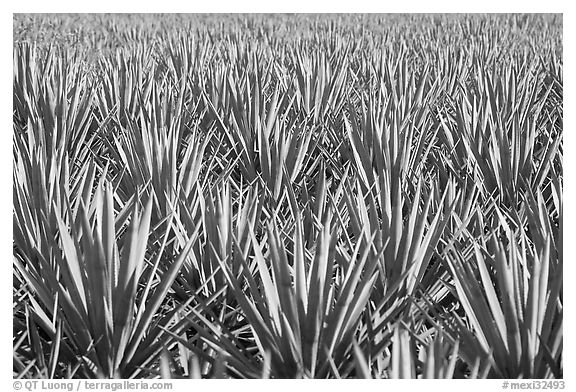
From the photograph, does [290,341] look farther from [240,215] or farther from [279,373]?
[240,215]

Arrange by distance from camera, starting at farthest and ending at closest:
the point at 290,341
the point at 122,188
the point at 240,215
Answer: the point at 122,188 < the point at 240,215 < the point at 290,341

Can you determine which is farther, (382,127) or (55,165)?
(382,127)

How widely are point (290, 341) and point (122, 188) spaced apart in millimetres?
785

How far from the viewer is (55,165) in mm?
1327

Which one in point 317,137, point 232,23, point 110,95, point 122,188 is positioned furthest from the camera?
point 232,23

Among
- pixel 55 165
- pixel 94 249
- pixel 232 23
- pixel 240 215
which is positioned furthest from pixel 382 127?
pixel 232 23

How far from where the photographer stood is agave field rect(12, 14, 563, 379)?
91 cm

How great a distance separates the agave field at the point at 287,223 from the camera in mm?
906

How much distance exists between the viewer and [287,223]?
127 cm

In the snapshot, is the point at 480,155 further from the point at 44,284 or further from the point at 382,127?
the point at 44,284

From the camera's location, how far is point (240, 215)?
47.6 inches

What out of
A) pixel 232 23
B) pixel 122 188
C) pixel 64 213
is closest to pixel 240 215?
pixel 64 213

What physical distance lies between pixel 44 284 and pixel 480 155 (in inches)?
38.7
